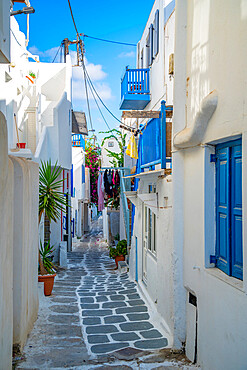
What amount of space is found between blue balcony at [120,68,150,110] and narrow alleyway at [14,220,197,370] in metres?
5.99

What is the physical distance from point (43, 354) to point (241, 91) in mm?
4688

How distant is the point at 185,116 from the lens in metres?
5.98

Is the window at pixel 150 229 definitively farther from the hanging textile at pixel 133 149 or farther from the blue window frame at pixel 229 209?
the blue window frame at pixel 229 209

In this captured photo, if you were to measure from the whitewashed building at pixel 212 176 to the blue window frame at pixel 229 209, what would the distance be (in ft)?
0.04

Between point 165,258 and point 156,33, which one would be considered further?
point 156,33

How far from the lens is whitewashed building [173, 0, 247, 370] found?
3.87 m

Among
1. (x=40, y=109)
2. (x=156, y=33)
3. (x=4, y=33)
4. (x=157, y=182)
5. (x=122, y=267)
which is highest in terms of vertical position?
(x=156, y=33)

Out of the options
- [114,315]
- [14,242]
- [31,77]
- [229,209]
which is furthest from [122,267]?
[229,209]

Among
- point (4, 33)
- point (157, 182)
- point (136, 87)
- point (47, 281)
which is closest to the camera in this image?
point (4, 33)

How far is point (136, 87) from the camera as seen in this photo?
12.3m

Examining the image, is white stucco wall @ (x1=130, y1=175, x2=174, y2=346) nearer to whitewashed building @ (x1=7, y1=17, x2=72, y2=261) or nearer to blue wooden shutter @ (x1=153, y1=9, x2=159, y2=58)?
→ whitewashed building @ (x1=7, y1=17, x2=72, y2=261)

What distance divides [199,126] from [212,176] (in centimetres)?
70

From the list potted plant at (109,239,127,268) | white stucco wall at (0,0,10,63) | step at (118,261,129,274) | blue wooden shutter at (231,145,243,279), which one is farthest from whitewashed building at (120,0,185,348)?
white stucco wall at (0,0,10,63)

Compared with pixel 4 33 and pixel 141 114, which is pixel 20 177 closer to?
pixel 4 33
